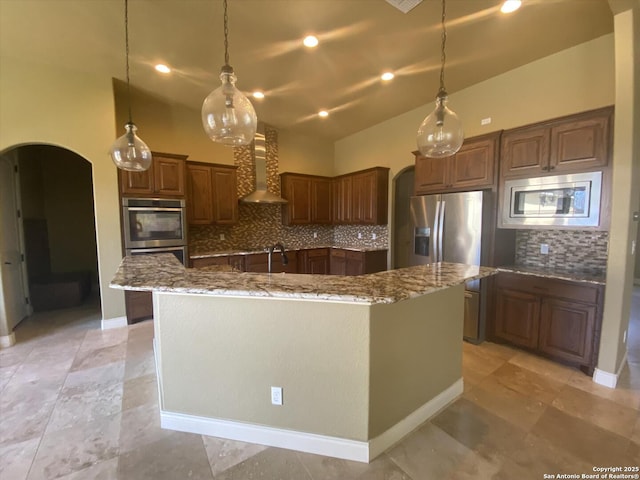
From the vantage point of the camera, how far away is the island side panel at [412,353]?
62.4 inches

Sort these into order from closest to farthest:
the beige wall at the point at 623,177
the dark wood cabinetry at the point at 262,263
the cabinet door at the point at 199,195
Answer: the beige wall at the point at 623,177, the cabinet door at the point at 199,195, the dark wood cabinetry at the point at 262,263

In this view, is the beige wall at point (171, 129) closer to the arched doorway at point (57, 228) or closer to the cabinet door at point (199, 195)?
the cabinet door at point (199, 195)

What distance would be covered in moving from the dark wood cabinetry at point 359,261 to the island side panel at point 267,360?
3374 millimetres

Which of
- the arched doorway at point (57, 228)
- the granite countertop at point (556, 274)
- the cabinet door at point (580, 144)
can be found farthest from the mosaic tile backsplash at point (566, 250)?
the arched doorway at point (57, 228)

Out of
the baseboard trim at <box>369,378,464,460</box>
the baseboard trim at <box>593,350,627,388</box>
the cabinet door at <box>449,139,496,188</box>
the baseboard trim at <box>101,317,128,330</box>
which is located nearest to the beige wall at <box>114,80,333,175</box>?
the baseboard trim at <box>101,317,128,330</box>

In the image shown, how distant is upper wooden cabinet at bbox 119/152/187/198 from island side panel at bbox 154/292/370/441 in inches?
100

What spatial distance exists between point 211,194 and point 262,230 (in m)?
1.25

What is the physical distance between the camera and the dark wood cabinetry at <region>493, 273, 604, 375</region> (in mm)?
2428

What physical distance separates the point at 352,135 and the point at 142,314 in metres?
4.88

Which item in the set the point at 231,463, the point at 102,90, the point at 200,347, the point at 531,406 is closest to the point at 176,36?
the point at 102,90

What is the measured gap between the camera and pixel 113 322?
3574 mm

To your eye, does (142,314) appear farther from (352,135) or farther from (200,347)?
(352,135)

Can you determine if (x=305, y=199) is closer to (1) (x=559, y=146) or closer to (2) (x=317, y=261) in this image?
(2) (x=317, y=261)

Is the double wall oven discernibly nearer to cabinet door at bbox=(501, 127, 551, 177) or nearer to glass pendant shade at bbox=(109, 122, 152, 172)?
glass pendant shade at bbox=(109, 122, 152, 172)
